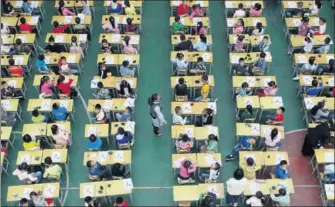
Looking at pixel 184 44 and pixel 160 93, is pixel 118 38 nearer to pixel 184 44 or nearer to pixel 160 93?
pixel 184 44

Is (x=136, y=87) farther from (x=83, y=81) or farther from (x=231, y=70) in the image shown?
(x=231, y=70)

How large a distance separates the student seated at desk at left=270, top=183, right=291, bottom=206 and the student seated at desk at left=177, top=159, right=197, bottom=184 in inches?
104

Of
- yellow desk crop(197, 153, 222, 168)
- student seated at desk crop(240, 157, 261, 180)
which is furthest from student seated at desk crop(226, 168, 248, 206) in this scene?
yellow desk crop(197, 153, 222, 168)

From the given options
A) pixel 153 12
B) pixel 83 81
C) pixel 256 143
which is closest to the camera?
pixel 256 143

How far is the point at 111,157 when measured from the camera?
539 inches

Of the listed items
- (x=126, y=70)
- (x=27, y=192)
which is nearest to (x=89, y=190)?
(x=27, y=192)

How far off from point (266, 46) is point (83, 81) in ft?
26.7

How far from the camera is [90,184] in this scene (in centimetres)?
1305

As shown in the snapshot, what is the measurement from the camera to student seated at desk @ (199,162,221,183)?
12945mm

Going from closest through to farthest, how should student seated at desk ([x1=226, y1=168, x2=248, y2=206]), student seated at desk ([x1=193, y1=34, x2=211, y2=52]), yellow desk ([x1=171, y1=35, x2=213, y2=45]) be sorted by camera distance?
1. student seated at desk ([x1=226, y1=168, x2=248, y2=206])
2. student seated at desk ([x1=193, y1=34, x2=211, y2=52])
3. yellow desk ([x1=171, y1=35, x2=213, y2=45])

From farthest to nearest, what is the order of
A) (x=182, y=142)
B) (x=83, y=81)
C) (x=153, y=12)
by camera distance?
1. (x=153, y=12)
2. (x=83, y=81)
3. (x=182, y=142)

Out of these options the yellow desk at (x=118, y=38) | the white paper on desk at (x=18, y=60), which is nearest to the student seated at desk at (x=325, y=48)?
the yellow desk at (x=118, y=38)

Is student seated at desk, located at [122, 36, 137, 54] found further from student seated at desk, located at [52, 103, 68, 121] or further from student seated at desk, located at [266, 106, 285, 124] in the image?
student seated at desk, located at [266, 106, 285, 124]

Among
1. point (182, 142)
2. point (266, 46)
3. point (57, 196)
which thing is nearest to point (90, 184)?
point (57, 196)
